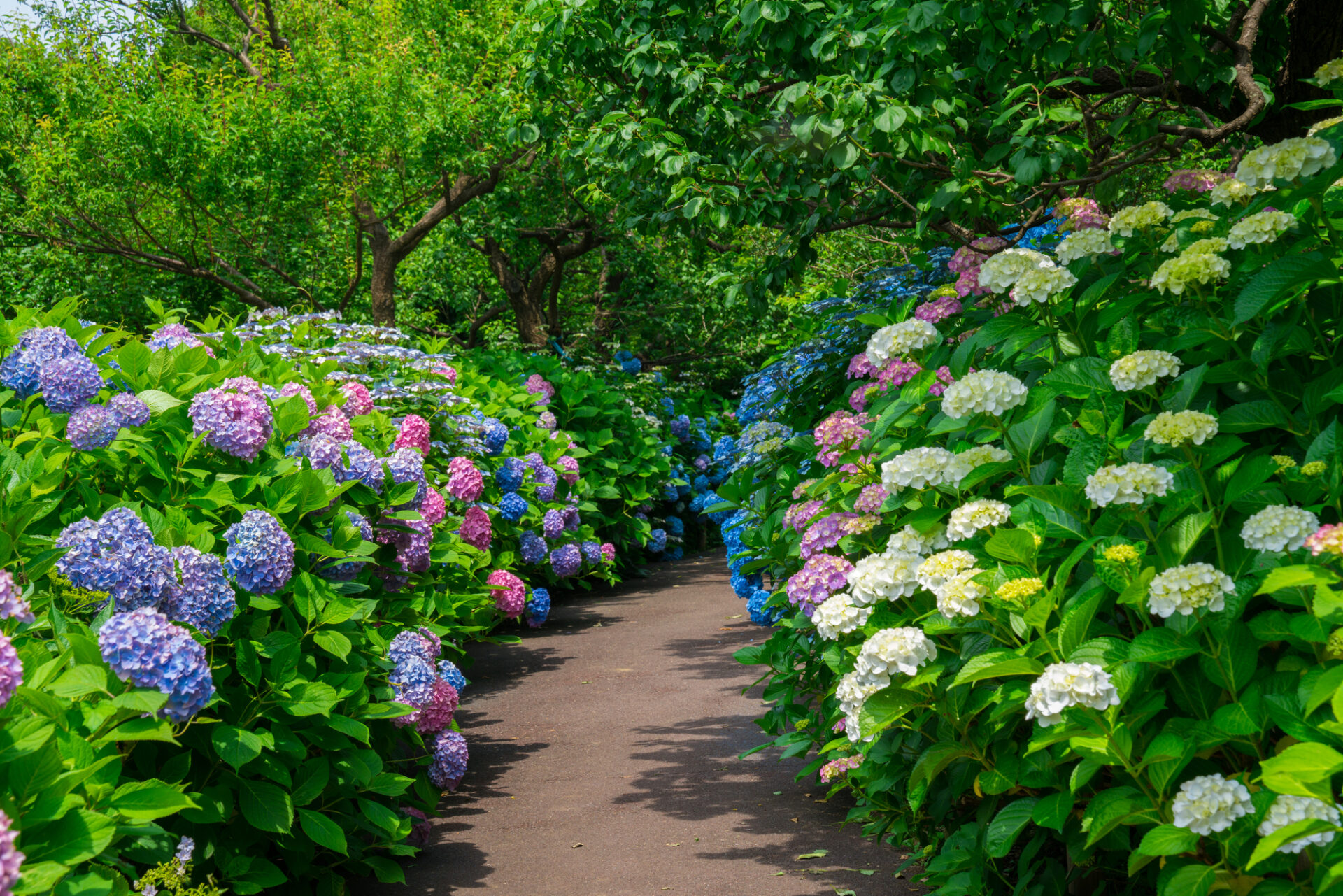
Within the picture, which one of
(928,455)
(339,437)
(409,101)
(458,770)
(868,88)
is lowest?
(458,770)

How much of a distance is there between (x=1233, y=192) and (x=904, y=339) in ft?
3.24

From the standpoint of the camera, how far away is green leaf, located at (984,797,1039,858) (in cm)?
243

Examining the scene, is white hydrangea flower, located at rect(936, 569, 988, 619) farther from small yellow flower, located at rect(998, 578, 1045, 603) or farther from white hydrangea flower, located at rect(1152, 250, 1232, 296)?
white hydrangea flower, located at rect(1152, 250, 1232, 296)

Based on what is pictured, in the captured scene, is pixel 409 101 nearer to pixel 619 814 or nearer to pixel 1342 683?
pixel 619 814

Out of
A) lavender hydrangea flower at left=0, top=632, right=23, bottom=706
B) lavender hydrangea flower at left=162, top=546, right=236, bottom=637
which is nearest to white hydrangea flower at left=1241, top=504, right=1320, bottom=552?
lavender hydrangea flower at left=0, top=632, right=23, bottom=706

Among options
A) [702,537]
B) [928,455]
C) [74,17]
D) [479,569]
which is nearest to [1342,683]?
[928,455]

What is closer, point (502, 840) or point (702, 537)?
point (502, 840)

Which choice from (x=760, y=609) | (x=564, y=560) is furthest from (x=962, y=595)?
(x=564, y=560)

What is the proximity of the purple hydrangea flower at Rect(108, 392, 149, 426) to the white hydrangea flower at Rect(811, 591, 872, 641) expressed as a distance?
2033 mm

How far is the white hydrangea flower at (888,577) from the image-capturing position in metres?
2.71

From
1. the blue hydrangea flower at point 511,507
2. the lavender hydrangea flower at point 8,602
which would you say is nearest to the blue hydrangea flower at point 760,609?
the blue hydrangea flower at point 511,507

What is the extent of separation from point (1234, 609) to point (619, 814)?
2.93 meters

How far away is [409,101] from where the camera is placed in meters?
9.88

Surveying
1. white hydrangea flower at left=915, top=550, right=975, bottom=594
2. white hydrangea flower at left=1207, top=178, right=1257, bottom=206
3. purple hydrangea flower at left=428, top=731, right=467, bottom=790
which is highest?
white hydrangea flower at left=1207, top=178, right=1257, bottom=206
